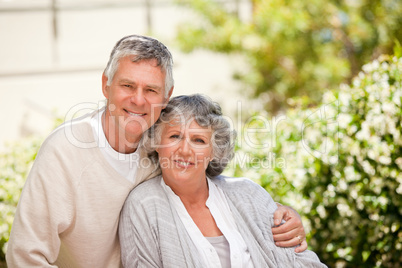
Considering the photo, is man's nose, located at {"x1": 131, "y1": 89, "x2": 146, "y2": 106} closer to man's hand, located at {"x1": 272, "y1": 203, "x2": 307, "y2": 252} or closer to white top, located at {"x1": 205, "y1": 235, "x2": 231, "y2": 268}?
white top, located at {"x1": 205, "y1": 235, "x2": 231, "y2": 268}

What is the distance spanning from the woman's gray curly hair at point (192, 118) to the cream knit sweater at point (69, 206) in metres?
0.25

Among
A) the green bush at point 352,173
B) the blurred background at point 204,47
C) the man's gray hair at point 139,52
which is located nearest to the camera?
the man's gray hair at point 139,52

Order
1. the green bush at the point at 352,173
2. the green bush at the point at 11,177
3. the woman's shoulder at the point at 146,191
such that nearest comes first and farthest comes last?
the woman's shoulder at the point at 146,191 < the green bush at the point at 352,173 < the green bush at the point at 11,177

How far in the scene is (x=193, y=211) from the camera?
7.88ft

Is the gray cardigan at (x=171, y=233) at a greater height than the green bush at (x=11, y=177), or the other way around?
the gray cardigan at (x=171, y=233)

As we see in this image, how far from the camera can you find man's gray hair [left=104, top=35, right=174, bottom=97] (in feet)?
7.02

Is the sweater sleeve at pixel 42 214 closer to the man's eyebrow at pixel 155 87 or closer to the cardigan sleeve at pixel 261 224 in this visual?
the man's eyebrow at pixel 155 87

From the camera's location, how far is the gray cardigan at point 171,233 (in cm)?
216

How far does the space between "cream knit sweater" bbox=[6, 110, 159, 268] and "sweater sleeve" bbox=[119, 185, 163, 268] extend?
0.06 m

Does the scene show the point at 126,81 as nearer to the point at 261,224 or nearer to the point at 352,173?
the point at 261,224

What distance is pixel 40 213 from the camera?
206cm

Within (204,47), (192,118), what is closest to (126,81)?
(192,118)

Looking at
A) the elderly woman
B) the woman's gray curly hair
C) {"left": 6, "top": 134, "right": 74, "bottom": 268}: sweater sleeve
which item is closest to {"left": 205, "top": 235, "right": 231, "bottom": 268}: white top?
the elderly woman

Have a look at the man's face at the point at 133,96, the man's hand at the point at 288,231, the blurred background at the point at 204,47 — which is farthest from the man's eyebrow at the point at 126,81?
the blurred background at the point at 204,47
